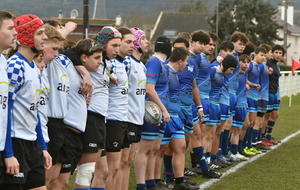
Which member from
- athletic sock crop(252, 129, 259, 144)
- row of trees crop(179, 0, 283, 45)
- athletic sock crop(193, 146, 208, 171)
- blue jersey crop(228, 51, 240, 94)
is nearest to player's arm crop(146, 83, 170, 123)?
athletic sock crop(193, 146, 208, 171)

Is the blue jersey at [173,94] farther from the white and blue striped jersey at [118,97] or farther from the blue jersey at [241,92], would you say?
the blue jersey at [241,92]

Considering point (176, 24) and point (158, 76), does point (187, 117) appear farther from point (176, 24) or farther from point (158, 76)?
point (176, 24)

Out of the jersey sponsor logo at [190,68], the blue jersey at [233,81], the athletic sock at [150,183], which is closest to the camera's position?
the athletic sock at [150,183]

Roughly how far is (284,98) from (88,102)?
954 inches

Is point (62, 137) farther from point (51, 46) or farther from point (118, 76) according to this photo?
point (118, 76)

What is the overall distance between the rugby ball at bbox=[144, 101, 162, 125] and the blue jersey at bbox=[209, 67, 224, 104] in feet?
9.68

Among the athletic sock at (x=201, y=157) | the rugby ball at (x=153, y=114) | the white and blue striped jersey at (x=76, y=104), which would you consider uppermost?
the white and blue striped jersey at (x=76, y=104)

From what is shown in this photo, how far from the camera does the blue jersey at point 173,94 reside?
786 centimetres

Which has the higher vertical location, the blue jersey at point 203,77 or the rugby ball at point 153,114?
the blue jersey at point 203,77

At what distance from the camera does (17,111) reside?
441cm

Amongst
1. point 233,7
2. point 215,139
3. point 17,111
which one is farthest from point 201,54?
point 233,7

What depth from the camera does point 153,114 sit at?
7059mm

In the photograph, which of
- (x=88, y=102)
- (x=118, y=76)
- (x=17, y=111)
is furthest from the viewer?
(x=118, y=76)

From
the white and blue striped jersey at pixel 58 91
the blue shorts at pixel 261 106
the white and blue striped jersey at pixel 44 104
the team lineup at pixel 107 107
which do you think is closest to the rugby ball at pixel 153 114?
the team lineup at pixel 107 107
